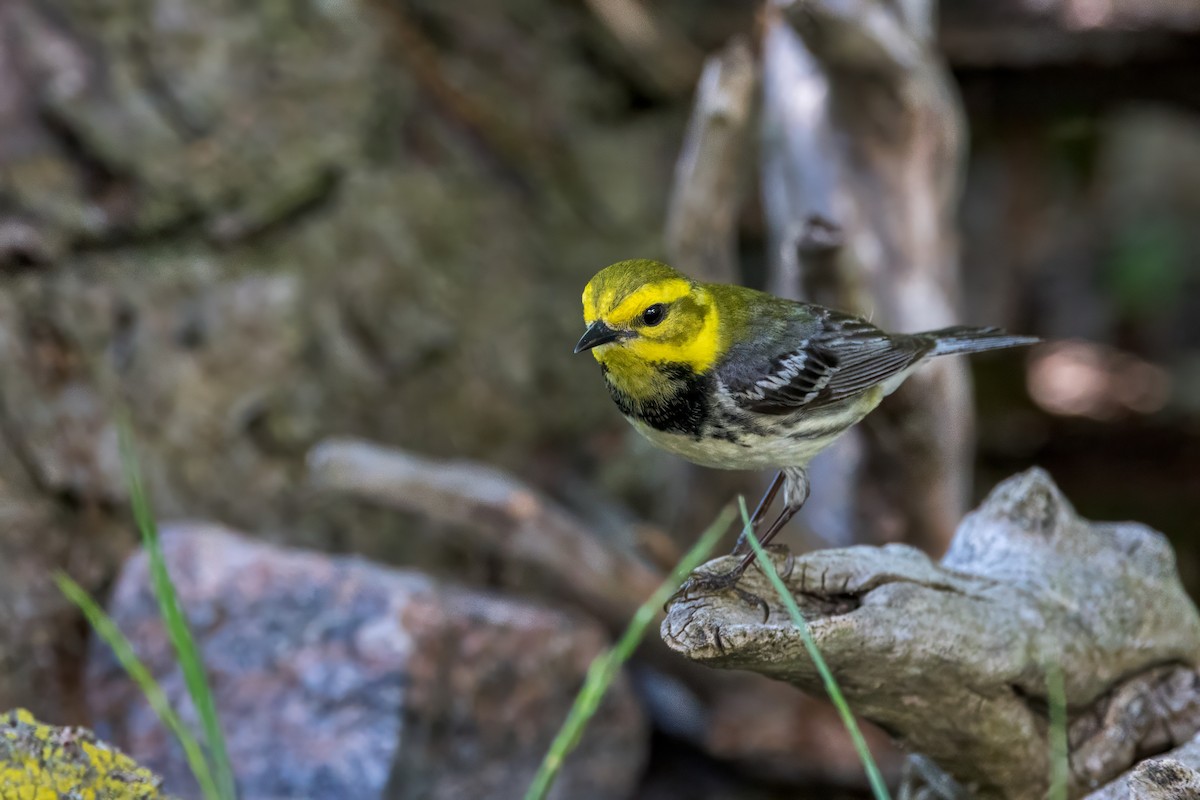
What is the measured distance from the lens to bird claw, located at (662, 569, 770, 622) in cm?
281

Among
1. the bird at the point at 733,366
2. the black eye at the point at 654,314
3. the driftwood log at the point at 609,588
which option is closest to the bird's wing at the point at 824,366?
the bird at the point at 733,366

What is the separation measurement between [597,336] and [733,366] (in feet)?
1.50

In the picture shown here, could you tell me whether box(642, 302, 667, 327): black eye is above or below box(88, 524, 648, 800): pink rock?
above

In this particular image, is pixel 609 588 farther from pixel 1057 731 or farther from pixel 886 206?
pixel 1057 731

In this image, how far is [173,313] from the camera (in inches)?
203

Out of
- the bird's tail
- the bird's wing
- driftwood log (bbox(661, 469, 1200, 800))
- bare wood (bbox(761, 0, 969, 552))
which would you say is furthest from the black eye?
bare wood (bbox(761, 0, 969, 552))

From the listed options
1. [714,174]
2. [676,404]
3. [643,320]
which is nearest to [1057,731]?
[676,404]

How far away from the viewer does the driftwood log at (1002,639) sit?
2670 millimetres

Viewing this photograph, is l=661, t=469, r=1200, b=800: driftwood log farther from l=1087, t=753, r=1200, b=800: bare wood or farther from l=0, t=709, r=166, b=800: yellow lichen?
l=0, t=709, r=166, b=800: yellow lichen

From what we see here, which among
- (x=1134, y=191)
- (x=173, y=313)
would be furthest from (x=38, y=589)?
(x=1134, y=191)

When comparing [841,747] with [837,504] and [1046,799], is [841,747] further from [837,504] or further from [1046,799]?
[1046,799]

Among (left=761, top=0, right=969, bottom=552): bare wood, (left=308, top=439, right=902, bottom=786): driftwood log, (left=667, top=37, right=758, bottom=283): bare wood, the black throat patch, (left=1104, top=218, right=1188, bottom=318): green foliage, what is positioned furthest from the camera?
(left=1104, top=218, right=1188, bottom=318): green foliage

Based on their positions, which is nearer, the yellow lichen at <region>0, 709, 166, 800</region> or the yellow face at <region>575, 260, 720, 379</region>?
the yellow lichen at <region>0, 709, 166, 800</region>

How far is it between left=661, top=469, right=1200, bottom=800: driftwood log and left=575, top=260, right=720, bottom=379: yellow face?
0.53 metres
